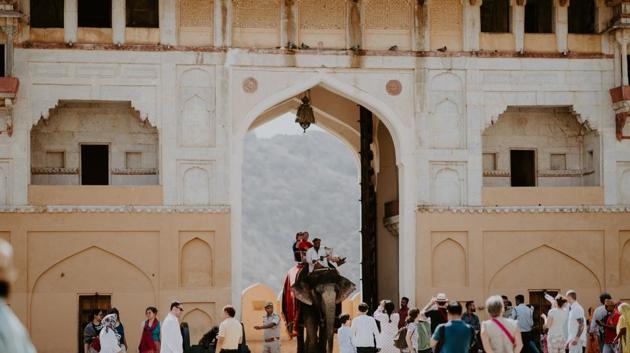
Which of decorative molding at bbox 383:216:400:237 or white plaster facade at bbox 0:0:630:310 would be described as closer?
white plaster facade at bbox 0:0:630:310

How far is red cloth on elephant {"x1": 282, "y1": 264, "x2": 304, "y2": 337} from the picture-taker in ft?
58.8

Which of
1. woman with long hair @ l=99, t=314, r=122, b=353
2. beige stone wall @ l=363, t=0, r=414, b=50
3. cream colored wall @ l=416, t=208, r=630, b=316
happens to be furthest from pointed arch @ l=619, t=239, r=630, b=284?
woman with long hair @ l=99, t=314, r=122, b=353

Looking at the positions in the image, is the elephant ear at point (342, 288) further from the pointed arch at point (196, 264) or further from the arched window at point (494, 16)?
the arched window at point (494, 16)

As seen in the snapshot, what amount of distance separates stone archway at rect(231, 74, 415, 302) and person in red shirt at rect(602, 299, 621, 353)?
16.6 ft

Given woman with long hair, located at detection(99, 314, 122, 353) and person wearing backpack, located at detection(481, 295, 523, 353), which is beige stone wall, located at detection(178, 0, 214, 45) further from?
person wearing backpack, located at detection(481, 295, 523, 353)

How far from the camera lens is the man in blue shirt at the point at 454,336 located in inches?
369

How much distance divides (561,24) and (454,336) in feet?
38.1

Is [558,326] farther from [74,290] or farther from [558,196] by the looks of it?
[74,290]

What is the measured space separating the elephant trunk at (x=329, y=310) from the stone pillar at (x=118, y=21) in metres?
5.15

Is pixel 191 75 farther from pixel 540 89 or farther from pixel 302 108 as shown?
pixel 540 89

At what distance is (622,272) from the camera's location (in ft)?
64.8

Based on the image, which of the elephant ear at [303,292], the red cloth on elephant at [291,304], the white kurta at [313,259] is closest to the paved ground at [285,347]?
the red cloth on elephant at [291,304]

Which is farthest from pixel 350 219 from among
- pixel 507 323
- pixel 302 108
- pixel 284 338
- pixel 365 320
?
pixel 507 323

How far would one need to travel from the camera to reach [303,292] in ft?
57.2
